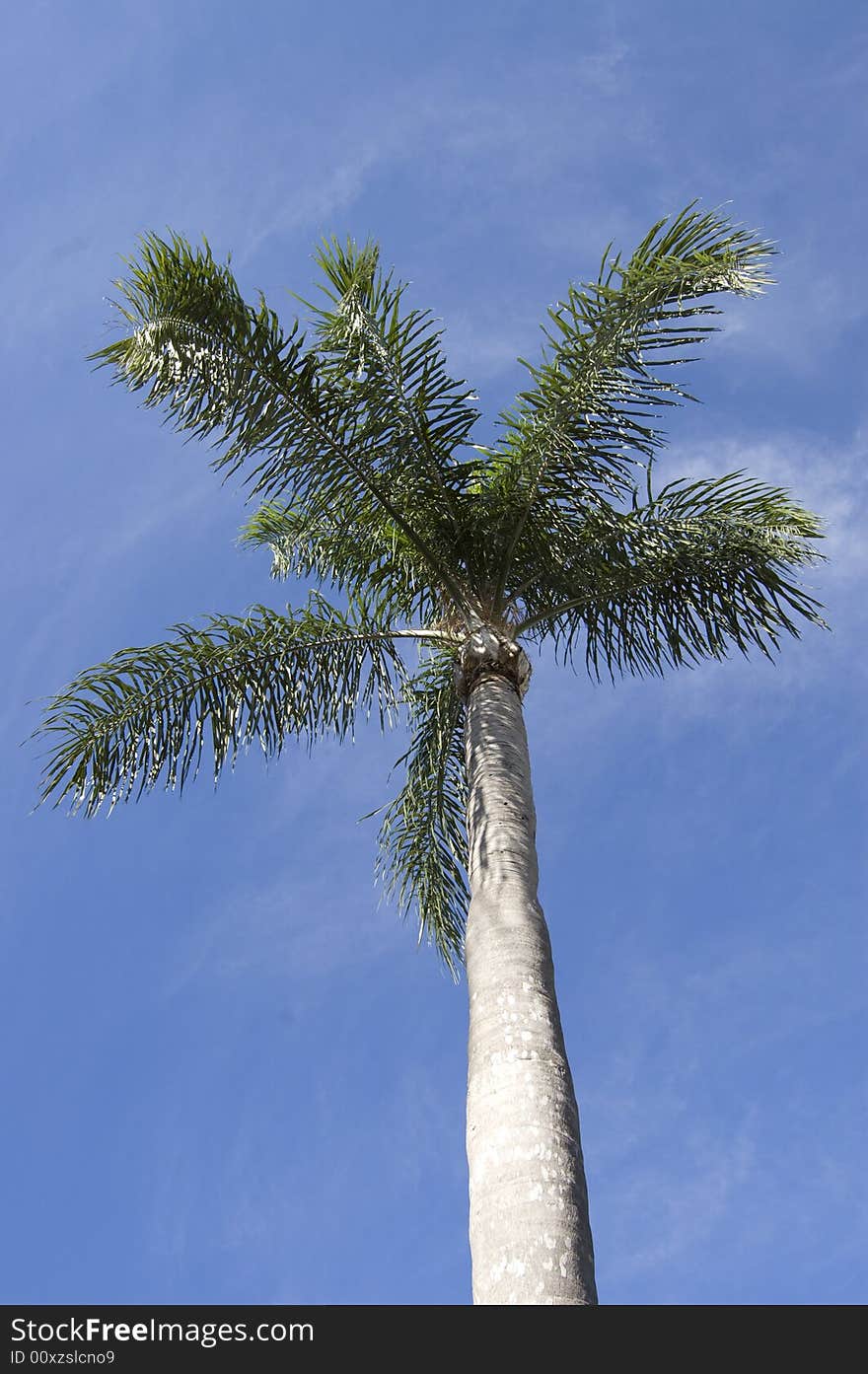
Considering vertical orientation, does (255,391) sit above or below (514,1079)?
above

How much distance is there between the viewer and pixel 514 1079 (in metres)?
6.93

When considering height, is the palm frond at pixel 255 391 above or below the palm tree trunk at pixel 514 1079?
above

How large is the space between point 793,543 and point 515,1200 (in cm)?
600

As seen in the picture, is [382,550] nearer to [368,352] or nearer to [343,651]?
[343,651]

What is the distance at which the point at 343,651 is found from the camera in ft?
34.2

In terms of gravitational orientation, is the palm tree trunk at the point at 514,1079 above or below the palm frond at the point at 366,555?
below

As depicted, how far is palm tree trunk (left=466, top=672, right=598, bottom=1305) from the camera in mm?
6211

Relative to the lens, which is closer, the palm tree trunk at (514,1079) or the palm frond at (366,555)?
the palm tree trunk at (514,1079)

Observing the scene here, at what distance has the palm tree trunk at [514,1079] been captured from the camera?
20.4 feet

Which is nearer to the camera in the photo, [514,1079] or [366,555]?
[514,1079]

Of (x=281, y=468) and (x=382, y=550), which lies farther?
(x=382, y=550)
